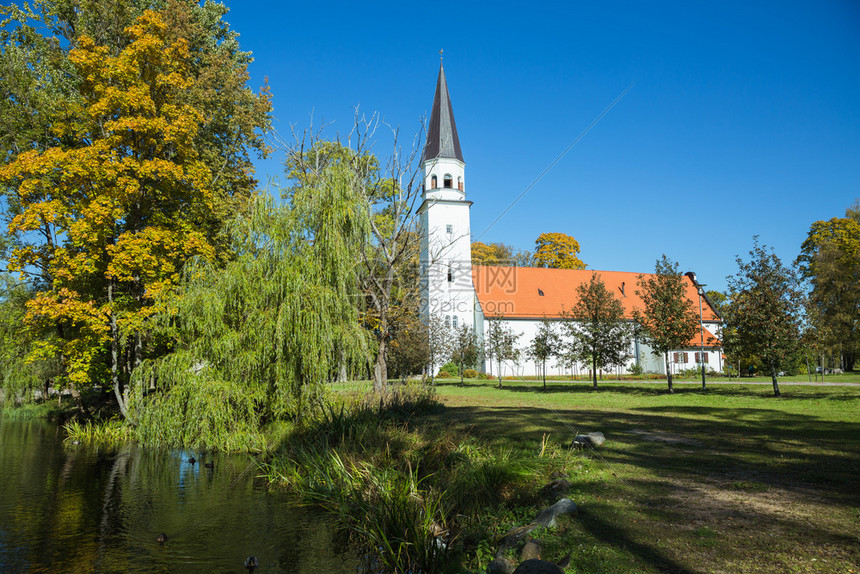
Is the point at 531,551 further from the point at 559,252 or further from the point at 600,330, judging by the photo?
the point at 559,252

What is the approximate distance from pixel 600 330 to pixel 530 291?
19.8 metres

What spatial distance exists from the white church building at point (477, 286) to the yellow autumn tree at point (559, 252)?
8091 millimetres

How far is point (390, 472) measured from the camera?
26.9 ft

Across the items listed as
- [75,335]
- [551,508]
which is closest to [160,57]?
[75,335]

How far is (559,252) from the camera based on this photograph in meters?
56.8

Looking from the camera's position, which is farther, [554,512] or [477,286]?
[477,286]

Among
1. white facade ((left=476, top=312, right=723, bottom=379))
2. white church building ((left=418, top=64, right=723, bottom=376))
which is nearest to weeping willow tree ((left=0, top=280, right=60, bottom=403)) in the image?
white church building ((left=418, top=64, right=723, bottom=376))

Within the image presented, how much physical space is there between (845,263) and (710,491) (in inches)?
1778

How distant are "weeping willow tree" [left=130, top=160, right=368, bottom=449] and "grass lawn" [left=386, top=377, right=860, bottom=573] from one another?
4.46m

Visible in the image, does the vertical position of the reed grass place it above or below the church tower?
below

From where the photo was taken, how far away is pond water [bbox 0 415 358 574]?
649 centimetres

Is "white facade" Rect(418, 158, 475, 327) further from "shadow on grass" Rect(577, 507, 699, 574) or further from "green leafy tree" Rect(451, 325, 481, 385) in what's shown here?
"shadow on grass" Rect(577, 507, 699, 574)

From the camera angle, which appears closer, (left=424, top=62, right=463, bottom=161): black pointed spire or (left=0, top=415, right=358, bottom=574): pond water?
(left=0, top=415, right=358, bottom=574): pond water

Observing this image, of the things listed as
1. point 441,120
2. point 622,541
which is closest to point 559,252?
point 441,120
